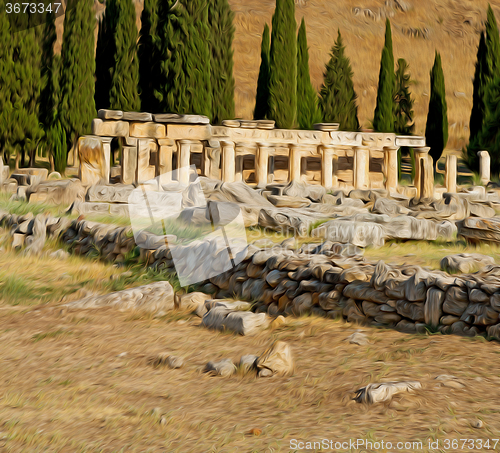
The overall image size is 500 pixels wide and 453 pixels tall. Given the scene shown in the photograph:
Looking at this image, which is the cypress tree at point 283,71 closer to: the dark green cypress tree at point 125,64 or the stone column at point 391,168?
the stone column at point 391,168

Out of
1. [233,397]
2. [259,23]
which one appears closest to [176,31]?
[233,397]

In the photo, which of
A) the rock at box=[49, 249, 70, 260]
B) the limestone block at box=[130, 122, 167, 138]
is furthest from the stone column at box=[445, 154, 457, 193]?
the rock at box=[49, 249, 70, 260]

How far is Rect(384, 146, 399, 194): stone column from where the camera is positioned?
24953mm

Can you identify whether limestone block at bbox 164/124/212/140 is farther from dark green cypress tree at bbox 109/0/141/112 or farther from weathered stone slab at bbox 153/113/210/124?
dark green cypress tree at bbox 109/0/141/112

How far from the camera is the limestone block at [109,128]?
2012cm

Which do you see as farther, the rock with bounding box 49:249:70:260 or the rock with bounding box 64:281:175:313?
the rock with bounding box 49:249:70:260

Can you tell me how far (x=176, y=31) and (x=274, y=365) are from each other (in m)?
18.5

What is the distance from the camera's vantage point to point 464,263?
8.20 m

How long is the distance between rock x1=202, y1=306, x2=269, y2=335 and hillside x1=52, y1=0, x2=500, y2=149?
47165mm

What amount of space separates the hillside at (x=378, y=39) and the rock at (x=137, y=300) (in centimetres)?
4622

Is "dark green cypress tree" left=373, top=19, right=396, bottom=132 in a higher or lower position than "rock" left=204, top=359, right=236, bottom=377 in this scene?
higher

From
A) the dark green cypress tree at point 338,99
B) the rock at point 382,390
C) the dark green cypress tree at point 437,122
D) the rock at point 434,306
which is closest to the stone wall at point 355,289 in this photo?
the rock at point 434,306

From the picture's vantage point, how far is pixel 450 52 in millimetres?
67750

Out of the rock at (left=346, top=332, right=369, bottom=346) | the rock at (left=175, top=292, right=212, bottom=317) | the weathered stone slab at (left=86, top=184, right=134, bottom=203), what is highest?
the weathered stone slab at (left=86, top=184, right=134, bottom=203)
